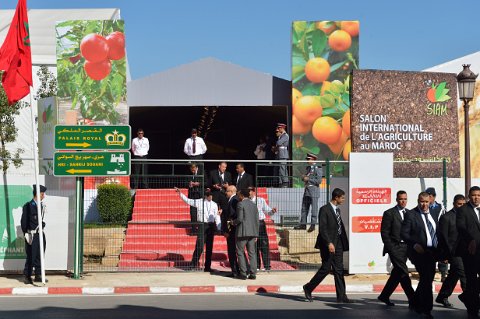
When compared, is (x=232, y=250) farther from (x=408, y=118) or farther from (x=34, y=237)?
(x=408, y=118)

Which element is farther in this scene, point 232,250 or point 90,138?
point 232,250

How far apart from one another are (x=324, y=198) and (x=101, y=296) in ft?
20.4

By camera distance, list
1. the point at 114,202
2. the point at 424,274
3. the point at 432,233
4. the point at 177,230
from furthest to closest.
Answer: the point at 114,202 < the point at 177,230 < the point at 432,233 < the point at 424,274

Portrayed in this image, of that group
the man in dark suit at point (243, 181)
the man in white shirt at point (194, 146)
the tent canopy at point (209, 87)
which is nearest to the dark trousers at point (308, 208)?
the man in dark suit at point (243, 181)

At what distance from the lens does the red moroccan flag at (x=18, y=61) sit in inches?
550

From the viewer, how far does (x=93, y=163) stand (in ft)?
46.7

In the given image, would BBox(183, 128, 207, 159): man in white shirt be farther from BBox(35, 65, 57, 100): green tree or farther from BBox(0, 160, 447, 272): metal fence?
BBox(35, 65, 57, 100): green tree

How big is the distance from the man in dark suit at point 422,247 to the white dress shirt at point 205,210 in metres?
5.37

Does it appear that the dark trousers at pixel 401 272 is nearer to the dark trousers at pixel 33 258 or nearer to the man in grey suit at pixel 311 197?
the man in grey suit at pixel 311 197

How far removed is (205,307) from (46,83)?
20765mm

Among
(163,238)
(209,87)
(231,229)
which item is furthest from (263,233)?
(209,87)

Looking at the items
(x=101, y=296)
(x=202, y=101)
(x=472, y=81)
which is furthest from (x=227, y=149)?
(x=101, y=296)

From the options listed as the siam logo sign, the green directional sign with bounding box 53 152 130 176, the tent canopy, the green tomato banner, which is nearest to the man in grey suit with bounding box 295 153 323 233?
the siam logo sign

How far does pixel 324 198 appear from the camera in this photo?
→ 1733 centimetres
